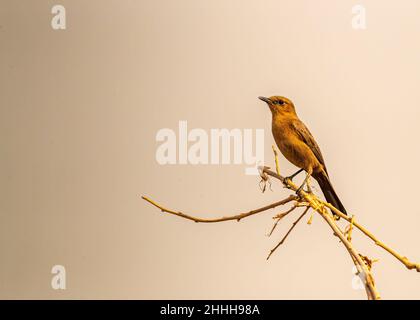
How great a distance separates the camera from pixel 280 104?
2510 millimetres

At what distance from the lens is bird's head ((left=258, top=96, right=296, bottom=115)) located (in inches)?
98.3

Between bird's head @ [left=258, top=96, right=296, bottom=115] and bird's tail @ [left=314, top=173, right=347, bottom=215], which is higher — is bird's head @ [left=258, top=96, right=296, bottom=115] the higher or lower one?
the higher one

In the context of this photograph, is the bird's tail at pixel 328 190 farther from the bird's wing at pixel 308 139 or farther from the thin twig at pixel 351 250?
the thin twig at pixel 351 250

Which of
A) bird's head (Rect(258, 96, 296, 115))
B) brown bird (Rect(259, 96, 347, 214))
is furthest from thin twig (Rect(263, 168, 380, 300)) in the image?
bird's head (Rect(258, 96, 296, 115))

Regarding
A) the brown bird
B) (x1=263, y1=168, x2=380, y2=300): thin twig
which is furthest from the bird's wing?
(x1=263, y1=168, x2=380, y2=300): thin twig

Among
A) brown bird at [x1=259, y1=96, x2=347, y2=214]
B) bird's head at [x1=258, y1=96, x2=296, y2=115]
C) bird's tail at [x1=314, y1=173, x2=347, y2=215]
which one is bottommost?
bird's tail at [x1=314, y1=173, x2=347, y2=215]

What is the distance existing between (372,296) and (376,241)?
23 centimetres

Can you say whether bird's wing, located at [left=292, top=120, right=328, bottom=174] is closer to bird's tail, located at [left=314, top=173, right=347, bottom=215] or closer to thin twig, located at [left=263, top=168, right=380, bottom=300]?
bird's tail, located at [left=314, top=173, right=347, bottom=215]

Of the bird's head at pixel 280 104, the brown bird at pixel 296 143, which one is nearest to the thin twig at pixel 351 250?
the brown bird at pixel 296 143

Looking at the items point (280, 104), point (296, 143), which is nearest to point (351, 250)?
point (296, 143)

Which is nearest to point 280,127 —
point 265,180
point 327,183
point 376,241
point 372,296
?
point 327,183

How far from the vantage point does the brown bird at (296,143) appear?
7.93ft

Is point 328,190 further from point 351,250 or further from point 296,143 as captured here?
point 351,250

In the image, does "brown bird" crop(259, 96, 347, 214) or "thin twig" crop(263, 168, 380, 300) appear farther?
"brown bird" crop(259, 96, 347, 214)
